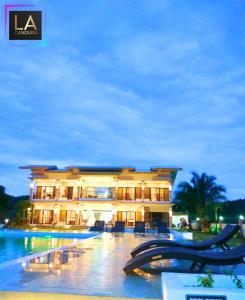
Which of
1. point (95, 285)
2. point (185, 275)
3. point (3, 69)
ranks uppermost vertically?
point (3, 69)

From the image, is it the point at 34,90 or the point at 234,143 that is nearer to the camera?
the point at 34,90

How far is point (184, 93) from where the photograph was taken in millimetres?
39656

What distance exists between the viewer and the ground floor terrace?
104 feet

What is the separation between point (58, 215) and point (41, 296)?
1125 inches

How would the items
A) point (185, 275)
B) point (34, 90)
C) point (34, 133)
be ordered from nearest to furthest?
point (185, 275)
point (34, 90)
point (34, 133)

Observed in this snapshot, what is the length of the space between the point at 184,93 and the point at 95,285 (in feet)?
118

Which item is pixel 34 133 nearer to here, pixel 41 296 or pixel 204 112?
pixel 204 112

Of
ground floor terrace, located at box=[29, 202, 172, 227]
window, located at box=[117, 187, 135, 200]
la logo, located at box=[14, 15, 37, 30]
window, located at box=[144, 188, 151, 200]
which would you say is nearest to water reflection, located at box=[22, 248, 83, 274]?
la logo, located at box=[14, 15, 37, 30]

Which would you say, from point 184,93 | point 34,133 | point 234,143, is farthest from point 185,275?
point 234,143

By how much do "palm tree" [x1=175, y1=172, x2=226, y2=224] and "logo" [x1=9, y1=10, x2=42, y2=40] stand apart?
24.6m

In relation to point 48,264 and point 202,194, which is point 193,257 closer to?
point 48,264

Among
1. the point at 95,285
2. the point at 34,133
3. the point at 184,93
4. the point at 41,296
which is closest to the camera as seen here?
the point at 41,296

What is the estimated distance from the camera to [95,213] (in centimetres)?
3281

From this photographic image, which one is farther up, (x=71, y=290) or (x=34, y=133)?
(x=34, y=133)
